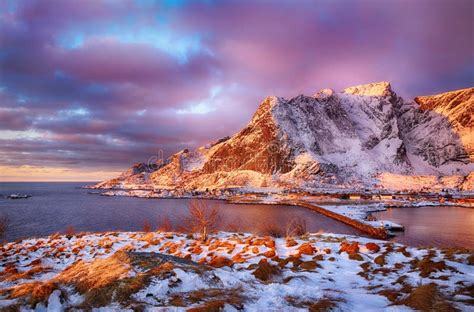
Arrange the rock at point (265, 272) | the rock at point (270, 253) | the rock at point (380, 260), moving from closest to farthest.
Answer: the rock at point (265, 272)
the rock at point (380, 260)
the rock at point (270, 253)

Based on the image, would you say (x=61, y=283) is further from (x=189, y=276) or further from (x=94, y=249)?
(x=94, y=249)

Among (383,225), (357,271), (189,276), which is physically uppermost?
(189,276)

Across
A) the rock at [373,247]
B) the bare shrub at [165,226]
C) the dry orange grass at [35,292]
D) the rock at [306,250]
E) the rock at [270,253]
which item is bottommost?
the bare shrub at [165,226]

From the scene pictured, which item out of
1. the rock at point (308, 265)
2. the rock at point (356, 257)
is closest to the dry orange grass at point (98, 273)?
the rock at point (308, 265)

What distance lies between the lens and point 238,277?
10.1 metres

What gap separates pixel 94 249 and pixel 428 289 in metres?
20.6

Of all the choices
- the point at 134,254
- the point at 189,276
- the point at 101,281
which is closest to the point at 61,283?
the point at 101,281

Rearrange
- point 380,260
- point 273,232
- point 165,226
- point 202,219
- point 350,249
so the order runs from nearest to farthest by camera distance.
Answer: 1. point 380,260
2. point 350,249
3. point 202,219
4. point 273,232
5. point 165,226

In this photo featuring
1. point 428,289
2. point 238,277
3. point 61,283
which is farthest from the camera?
point 238,277

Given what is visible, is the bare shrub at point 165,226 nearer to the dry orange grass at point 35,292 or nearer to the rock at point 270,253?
the rock at point 270,253

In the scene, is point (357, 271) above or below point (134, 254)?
below

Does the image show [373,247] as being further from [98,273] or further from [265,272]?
[98,273]

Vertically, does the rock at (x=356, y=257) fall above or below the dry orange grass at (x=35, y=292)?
below

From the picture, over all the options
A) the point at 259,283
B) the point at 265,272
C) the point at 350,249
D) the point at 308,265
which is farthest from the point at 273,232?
the point at 259,283
